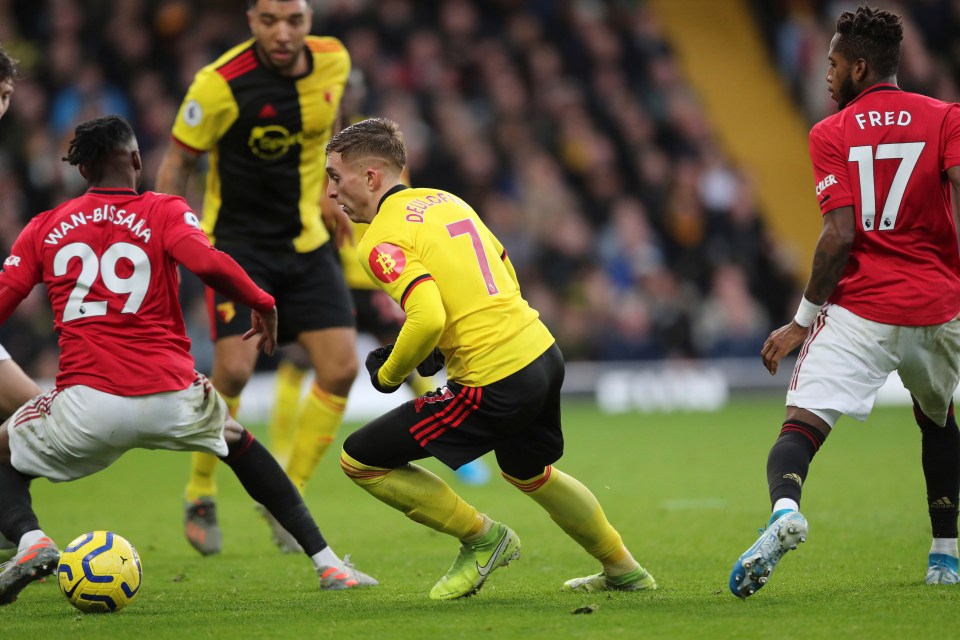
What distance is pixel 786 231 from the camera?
2036cm

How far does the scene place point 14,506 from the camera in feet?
17.0

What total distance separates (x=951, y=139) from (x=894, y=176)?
0.81ft

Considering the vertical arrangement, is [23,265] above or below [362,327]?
above

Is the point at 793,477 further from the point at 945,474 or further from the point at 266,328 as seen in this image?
the point at 266,328

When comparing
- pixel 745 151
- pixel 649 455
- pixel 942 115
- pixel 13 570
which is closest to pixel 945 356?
pixel 942 115

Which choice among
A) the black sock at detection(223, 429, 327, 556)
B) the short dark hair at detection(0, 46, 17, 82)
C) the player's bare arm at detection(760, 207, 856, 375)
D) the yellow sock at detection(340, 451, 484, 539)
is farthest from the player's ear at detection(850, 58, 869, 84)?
the short dark hair at detection(0, 46, 17, 82)

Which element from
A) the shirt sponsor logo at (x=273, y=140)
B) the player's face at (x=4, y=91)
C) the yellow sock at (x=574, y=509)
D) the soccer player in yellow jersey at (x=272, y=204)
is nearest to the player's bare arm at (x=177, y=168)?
the soccer player in yellow jersey at (x=272, y=204)

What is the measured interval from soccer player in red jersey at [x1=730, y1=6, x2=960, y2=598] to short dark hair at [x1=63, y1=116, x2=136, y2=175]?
8.84 ft

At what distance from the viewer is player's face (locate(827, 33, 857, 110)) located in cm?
509

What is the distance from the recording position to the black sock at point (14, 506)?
5121 millimetres

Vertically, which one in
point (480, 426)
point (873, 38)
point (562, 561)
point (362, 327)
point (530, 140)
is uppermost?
point (873, 38)

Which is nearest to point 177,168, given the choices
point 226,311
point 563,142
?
point 226,311

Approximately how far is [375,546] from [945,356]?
10.5 ft

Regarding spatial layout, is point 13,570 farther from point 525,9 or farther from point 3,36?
point 525,9
